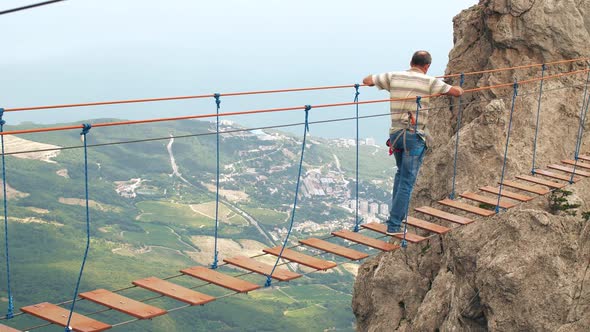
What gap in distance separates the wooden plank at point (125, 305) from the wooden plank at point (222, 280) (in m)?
0.92

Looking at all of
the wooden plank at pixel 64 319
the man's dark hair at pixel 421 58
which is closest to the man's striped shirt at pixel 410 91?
the man's dark hair at pixel 421 58

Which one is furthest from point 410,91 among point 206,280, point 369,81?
point 206,280

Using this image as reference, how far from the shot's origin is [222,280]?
391 inches

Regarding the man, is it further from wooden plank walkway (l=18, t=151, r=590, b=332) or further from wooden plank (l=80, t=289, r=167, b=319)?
wooden plank (l=80, t=289, r=167, b=319)

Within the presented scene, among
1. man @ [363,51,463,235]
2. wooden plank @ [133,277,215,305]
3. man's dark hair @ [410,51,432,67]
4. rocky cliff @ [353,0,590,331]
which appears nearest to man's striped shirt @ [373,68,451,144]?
man @ [363,51,463,235]

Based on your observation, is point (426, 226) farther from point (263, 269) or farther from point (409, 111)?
point (263, 269)

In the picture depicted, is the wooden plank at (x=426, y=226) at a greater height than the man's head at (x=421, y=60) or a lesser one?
lesser

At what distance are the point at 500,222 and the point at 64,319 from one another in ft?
28.1

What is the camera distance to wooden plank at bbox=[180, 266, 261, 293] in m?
9.66

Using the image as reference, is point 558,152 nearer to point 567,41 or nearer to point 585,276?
point 567,41

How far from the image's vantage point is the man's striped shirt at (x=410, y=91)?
11.7 meters

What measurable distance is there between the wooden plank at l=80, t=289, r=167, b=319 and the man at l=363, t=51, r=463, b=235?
455cm

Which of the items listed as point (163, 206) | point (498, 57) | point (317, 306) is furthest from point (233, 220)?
point (498, 57)

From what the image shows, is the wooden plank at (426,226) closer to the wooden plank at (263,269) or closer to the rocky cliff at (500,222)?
the rocky cliff at (500,222)
